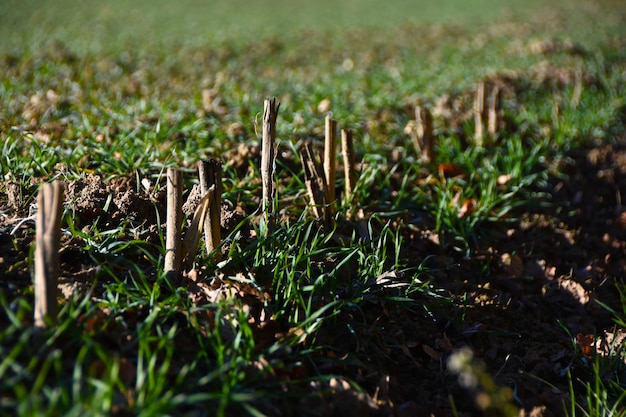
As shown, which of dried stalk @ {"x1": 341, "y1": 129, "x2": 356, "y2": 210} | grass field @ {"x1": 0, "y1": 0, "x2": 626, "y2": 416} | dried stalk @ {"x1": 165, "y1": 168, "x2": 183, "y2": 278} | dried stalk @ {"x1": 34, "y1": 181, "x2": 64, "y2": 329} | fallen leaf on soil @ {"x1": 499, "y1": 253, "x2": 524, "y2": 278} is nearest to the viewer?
dried stalk @ {"x1": 34, "y1": 181, "x2": 64, "y2": 329}

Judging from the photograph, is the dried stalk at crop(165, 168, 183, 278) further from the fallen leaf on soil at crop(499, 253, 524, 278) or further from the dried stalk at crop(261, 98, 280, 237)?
the fallen leaf on soil at crop(499, 253, 524, 278)

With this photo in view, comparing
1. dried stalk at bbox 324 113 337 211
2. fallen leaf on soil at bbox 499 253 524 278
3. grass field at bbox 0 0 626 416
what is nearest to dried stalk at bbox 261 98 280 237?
grass field at bbox 0 0 626 416

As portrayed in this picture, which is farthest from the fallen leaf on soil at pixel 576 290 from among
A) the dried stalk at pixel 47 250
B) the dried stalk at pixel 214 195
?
the dried stalk at pixel 47 250

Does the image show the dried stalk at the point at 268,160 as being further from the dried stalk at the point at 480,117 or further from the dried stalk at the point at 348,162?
the dried stalk at the point at 480,117

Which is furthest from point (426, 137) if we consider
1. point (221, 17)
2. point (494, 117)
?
point (221, 17)

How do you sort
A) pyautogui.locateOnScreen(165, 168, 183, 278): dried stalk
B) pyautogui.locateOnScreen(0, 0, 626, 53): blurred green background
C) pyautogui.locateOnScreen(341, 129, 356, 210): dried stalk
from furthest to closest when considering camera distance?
pyautogui.locateOnScreen(0, 0, 626, 53): blurred green background
pyautogui.locateOnScreen(341, 129, 356, 210): dried stalk
pyautogui.locateOnScreen(165, 168, 183, 278): dried stalk

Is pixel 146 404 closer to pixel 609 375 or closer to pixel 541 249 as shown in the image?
pixel 609 375

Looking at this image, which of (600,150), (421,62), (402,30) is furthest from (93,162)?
(402,30)
